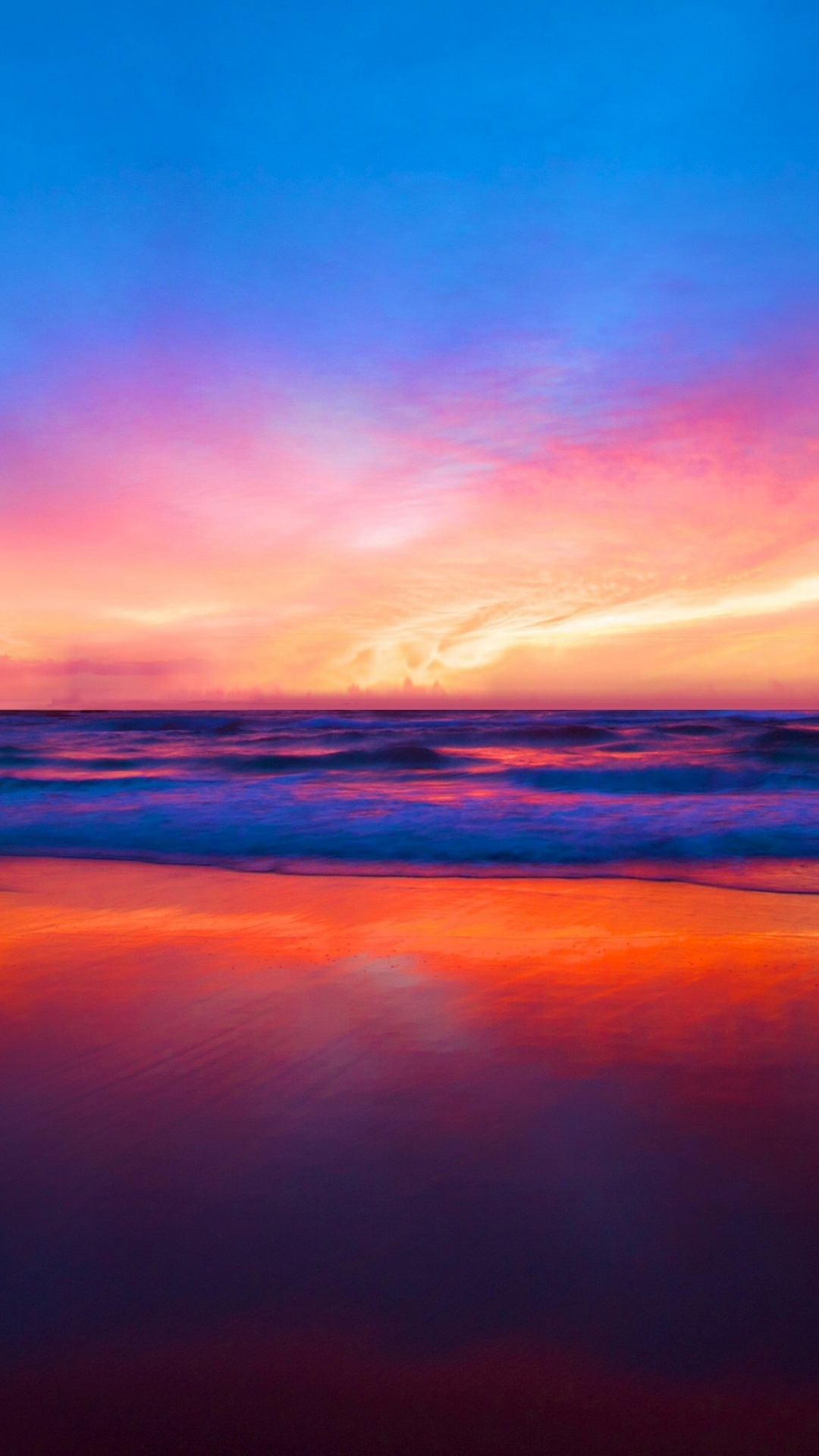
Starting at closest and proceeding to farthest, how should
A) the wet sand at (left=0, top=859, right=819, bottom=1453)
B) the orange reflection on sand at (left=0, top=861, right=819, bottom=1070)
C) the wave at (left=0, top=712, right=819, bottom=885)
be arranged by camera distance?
the wet sand at (left=0, top=859, right=819, bottom=1453)
the orange reflection on sand at (left=0, top=861, right=819, bottom=1070)
the wave at (left=0, top=712, right=819, bottom=885)

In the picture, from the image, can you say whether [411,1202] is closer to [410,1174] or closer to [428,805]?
[410,1174]

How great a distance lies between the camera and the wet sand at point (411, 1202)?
1655 millimetres

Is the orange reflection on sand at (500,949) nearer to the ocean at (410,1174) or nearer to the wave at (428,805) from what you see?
the ocean at (410,1174)

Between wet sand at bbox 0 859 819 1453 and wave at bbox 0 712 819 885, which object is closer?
wet sand at bbox 0 859 819 1453

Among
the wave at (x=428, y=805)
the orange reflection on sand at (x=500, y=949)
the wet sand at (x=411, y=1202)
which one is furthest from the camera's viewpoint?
the wave at (x=428, y=805)

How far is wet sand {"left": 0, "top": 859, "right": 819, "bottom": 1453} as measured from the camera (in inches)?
65.2

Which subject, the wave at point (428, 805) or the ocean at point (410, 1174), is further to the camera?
the wave at point (428, 805)

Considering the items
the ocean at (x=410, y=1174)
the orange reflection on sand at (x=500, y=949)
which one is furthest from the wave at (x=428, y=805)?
the ocean at (x=410, y=1174)

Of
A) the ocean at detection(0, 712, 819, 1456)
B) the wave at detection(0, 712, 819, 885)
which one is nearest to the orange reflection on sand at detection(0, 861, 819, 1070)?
the ocean at detection(0, 712, 819, 1456)

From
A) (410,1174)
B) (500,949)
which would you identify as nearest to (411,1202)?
(410,1174)

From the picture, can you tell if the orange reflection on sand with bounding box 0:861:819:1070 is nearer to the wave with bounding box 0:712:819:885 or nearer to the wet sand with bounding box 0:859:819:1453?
the wet sand with bounding box 0:859:819:1453

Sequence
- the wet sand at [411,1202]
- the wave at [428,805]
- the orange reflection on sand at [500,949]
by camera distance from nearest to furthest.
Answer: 1. the wet sand at [411,1202]
2. the orange reflection on sand at [500,949]
3. the wave at [428,805]

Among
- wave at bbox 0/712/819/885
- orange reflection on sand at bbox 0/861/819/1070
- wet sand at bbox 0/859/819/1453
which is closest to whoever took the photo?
wet sand at bbox 0/859/819/1453

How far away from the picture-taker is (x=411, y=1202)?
2.23 m
